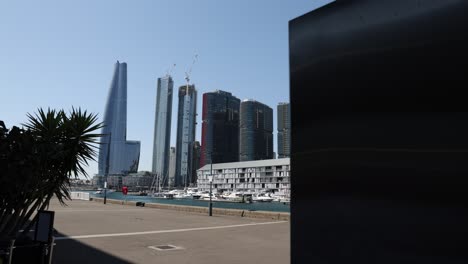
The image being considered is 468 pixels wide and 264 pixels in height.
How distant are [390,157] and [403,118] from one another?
1.25 ft

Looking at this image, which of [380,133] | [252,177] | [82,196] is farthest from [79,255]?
[252,177]

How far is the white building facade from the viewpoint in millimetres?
152875

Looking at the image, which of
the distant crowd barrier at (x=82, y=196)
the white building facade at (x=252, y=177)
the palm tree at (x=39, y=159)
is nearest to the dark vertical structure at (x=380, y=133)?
the palm tree at (x=39, y=159)

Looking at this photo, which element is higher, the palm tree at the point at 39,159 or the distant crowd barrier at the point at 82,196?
the palm tree at the point at 39,159

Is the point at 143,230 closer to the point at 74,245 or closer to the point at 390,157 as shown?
the point at 74,245

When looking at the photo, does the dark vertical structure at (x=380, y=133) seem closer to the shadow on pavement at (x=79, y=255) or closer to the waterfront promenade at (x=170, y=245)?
the waterfront promenade at (x=170, y=245)

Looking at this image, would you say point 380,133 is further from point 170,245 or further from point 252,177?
point 252,177

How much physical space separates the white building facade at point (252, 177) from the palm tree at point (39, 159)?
5363 inches

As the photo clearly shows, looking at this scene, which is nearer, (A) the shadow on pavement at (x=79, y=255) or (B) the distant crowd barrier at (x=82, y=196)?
(A) the shadow on pavement at (x=79, y=255)

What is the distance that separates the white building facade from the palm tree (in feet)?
447

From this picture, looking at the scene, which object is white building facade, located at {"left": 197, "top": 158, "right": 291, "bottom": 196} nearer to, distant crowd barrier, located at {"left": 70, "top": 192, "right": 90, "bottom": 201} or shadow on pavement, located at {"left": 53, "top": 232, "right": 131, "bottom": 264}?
distant crowd barrier, located at {"left": 70, "top": 192, "right": 90, "bottom": 201}

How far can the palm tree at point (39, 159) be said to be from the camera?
26.3 ft

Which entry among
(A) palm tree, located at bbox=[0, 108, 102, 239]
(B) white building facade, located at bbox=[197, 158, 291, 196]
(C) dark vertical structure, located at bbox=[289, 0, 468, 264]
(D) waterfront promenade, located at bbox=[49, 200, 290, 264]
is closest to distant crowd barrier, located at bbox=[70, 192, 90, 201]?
(D) waterfront promenade, located at bbox=[49, 200, 290, 264]

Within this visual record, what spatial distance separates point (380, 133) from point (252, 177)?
164 m
